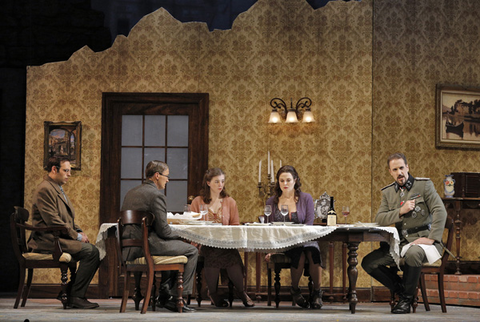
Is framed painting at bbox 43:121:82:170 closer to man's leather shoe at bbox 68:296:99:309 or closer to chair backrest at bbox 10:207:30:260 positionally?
chair backrest at bbox 10:207:30:260

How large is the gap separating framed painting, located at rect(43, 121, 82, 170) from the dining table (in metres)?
2.46

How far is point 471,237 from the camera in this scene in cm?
807

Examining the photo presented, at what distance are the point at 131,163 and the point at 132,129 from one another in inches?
16.0

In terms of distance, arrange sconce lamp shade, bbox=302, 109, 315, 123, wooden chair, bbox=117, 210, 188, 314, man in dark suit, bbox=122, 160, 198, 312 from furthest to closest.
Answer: sconce lamp shade, bbox=302, 109, 315, 123 < man in dark suit, bbox=122, 160, 198, 312 < wooden chair, bbox=117, 210, 188, 314

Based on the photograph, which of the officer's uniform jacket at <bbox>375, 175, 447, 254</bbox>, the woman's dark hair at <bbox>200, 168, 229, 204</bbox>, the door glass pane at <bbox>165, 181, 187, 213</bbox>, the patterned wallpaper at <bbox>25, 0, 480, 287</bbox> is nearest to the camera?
the officer's uniform jacket at <bbox>375, 175, 447, 254</bbox>

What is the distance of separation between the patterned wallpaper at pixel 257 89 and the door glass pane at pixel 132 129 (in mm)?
315

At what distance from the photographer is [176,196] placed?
7.76 meters

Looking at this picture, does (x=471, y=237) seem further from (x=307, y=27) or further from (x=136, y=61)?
(x=136, y=61)

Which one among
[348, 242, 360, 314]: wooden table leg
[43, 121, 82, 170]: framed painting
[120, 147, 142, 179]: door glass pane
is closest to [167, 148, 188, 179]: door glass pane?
[120, 147, 142, 179]: door glass pane

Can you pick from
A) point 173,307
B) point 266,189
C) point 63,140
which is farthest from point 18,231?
point 266,189

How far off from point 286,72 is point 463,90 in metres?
2.30

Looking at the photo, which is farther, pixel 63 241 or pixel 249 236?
pixel 63 241

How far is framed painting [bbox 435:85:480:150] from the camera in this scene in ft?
26.2

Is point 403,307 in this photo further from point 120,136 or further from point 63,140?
point 63,140
